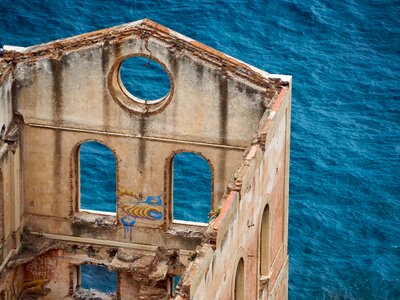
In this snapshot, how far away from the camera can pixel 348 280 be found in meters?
80.5

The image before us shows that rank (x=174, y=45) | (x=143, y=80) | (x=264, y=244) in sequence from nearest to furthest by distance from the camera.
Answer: (x=174, y=45)
(x=264, y=244)
(x=143, y=80)

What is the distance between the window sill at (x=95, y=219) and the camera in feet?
204

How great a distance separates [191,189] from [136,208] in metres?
23.1

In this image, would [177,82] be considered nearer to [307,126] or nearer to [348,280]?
[348,280]

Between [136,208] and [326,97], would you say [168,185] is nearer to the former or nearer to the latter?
[136,208]

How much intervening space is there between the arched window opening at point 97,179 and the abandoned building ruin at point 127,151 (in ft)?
66.4

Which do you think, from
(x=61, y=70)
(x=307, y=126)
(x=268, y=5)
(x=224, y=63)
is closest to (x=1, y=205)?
(x=61, y=70)

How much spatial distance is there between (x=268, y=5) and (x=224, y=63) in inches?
1581

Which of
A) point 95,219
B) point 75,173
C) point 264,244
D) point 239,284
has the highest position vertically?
point 75,173

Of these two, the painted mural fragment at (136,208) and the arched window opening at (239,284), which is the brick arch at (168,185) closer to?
the painted mural fragment at (136,208)

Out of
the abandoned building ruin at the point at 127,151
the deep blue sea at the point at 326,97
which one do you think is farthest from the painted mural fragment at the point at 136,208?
the deep blue sea at the point at 326,97

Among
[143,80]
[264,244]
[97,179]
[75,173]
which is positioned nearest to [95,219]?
[75,173]

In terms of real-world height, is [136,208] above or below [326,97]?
below

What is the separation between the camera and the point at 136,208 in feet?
203
